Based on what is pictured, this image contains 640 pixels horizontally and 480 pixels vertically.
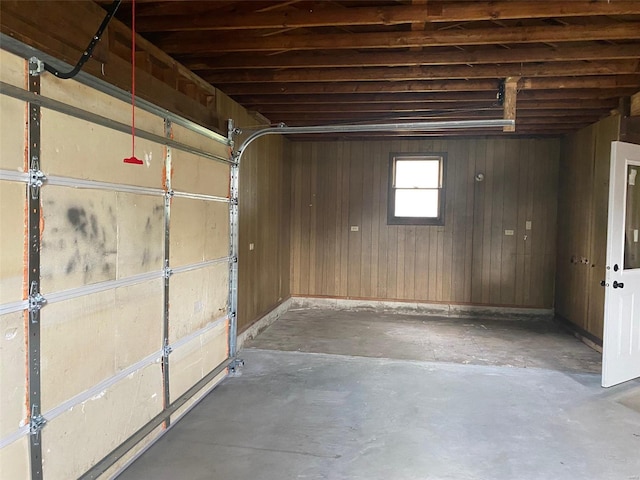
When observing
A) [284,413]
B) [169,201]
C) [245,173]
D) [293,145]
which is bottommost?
[284,413]

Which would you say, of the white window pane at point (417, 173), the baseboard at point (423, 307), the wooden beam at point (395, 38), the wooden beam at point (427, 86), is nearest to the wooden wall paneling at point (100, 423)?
the wooden beam at point (395, 38)

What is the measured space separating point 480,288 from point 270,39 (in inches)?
190

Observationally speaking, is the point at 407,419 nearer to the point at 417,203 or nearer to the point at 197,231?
the point at 197,231

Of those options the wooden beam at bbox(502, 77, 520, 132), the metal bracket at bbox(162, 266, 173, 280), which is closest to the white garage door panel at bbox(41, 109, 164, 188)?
the metal bracket at bbox(162, 266, 173, 280)

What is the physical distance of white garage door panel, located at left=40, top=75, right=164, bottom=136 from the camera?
68.9 inches

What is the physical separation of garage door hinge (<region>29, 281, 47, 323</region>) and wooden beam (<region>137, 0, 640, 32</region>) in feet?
6.07

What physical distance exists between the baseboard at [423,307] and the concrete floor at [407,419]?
4.89ft

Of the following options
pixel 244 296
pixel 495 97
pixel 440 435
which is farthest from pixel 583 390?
pixel 244 296

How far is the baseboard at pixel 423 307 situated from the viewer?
6191 millimetres

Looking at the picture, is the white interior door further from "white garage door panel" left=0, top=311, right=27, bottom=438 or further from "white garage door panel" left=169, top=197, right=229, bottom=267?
"white garage door panel" left=0, top=311, right=27, bottom=438

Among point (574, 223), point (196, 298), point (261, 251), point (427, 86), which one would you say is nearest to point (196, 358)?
point (196, 298)

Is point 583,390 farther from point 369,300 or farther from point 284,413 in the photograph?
point 369,300

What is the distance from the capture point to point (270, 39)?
2951mm

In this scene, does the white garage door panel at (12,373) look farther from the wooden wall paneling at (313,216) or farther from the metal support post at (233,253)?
the wooden wall paneling at (313,216)
